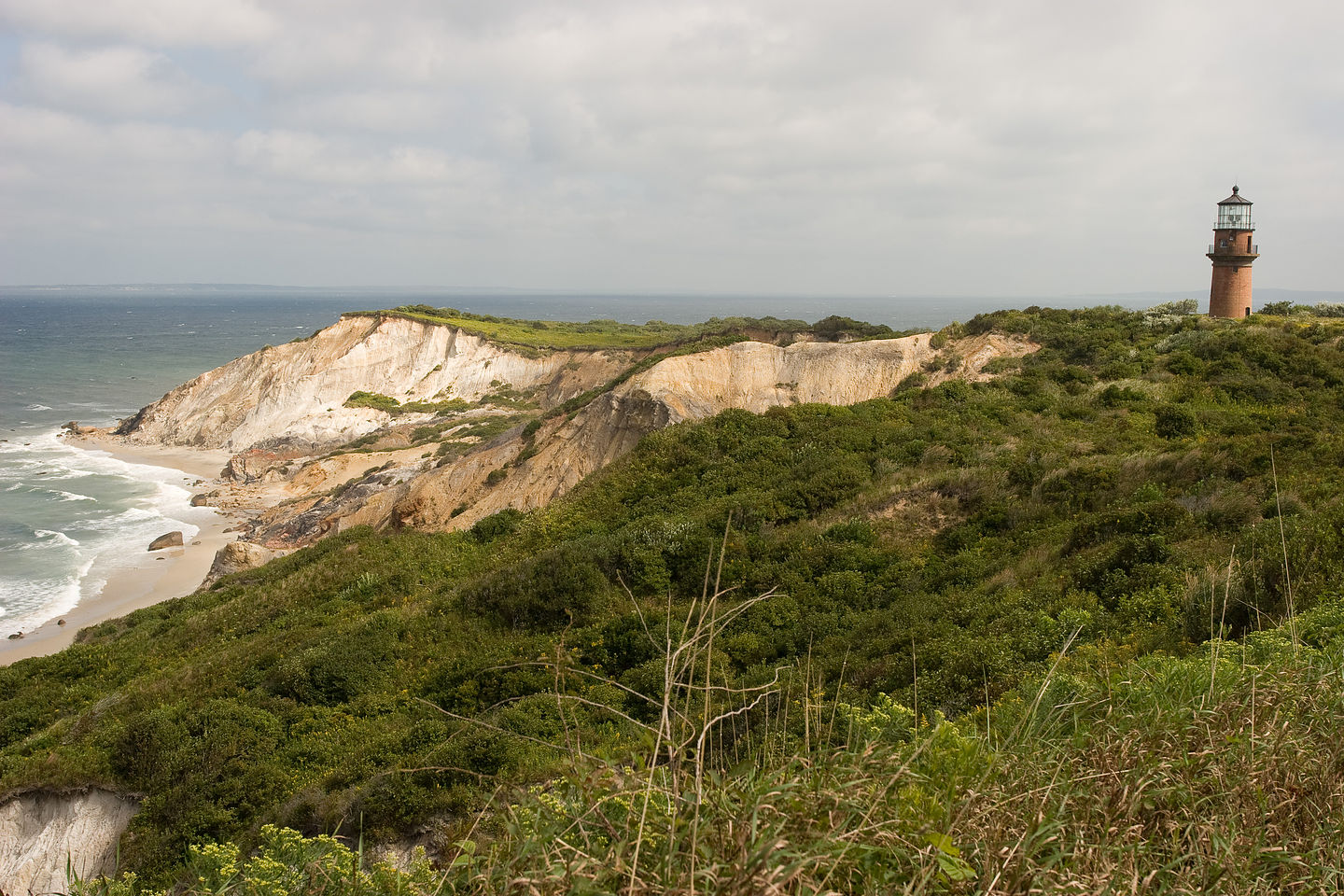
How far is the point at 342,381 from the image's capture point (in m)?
51.8

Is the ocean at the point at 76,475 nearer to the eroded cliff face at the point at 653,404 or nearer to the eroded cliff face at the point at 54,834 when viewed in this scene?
the eroded cliff face at the point at 653,404

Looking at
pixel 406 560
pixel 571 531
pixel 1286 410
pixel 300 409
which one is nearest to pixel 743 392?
pixel 571 531

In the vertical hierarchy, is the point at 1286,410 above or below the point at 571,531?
above

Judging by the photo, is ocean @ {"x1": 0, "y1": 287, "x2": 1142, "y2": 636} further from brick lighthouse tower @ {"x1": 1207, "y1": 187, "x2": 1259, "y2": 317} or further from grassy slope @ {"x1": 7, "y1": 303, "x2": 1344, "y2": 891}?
brick lighthouse tower @ {"x1": 1207, "y1": 187, "x2": 1259, "y2": 317}

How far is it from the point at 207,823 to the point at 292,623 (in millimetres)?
7166

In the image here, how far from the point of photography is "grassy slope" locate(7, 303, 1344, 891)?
722 centimetres

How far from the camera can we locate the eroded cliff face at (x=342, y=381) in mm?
49625

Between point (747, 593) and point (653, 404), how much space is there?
41.8ft

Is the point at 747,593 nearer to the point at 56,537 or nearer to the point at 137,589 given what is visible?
the point at 137,589

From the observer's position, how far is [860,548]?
12211mm

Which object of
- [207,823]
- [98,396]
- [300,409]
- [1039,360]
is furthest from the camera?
[98,396]

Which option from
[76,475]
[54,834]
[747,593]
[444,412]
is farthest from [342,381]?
[747,593]

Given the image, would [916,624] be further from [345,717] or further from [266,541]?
[266,541]

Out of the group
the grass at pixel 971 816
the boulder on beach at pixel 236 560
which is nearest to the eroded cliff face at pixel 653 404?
the boulder on beach at pixel 236 560
